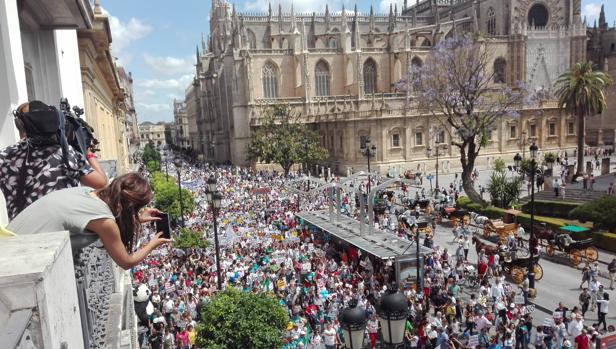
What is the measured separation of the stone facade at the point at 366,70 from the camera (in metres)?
47.1

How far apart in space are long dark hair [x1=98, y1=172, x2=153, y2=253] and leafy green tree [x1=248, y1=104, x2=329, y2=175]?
131 ft

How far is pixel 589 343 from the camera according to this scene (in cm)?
1023

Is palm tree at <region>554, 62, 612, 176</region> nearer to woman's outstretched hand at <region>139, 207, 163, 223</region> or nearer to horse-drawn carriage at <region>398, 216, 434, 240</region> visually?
horse-drawn carriage at <region>398, 216, 434, 240</region>

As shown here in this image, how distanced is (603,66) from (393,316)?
69128 mm

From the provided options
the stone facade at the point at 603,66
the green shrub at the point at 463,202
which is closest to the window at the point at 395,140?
the green shrub at the point at 463,202

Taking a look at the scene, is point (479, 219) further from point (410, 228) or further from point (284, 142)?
point (284, 142)

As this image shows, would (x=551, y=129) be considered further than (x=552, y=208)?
Yes

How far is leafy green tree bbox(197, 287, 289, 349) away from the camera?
29.8 ft

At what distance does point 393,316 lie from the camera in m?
4.91

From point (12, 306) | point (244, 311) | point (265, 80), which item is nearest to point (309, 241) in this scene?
point (244, 311)

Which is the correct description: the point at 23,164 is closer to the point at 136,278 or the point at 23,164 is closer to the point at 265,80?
the point at 136,278

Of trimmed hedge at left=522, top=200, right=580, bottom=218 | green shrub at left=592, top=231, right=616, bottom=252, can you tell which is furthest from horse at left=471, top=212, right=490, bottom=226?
green shrub at left=592, top=231, right=616, bottom=252

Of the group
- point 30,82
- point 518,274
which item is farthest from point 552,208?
point 30,82

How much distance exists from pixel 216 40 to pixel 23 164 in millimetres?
67890
